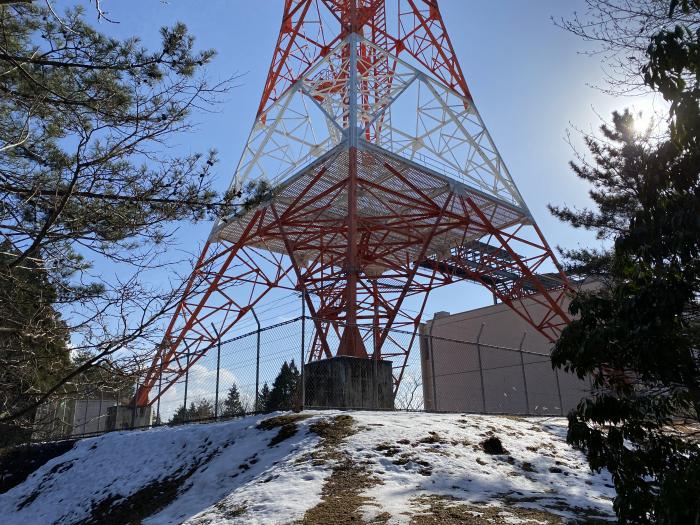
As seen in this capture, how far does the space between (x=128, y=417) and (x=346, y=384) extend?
810 centimetres

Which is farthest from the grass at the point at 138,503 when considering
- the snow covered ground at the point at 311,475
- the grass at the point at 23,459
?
the grass at the point at 23,459

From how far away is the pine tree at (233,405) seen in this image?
41.2 feet

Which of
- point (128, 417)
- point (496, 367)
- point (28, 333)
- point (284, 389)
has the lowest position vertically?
point (128, 417)

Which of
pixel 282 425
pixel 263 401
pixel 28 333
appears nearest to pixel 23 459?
pixel 263 401

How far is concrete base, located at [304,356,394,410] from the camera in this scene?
11.6 meters

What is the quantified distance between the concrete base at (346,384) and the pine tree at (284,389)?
29cm

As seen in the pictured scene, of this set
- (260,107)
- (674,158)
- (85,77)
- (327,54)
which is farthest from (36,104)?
(260,107)

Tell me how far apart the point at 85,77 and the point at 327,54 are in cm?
1499

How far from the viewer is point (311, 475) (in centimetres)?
775

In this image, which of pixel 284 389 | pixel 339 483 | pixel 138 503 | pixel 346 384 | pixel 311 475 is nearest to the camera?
pixel 339 483

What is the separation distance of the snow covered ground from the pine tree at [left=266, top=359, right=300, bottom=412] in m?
0.81

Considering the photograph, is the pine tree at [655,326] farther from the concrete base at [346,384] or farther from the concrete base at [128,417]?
the concrete base at [128,417]

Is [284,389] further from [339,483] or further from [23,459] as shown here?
[23,459]

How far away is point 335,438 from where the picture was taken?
8984mm
